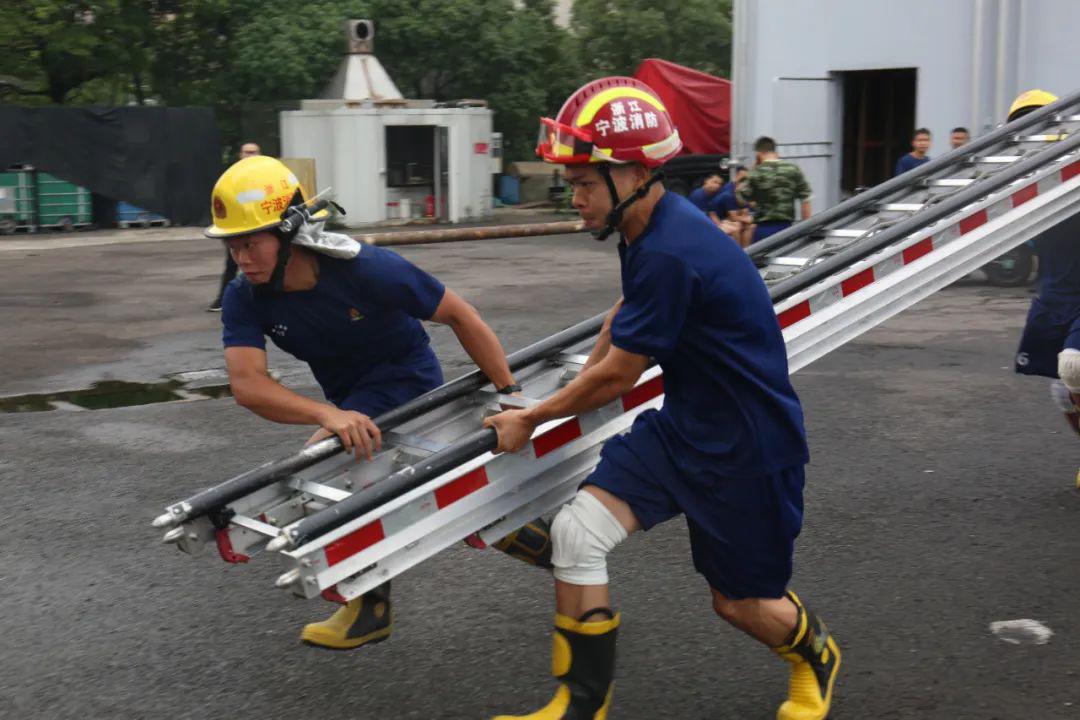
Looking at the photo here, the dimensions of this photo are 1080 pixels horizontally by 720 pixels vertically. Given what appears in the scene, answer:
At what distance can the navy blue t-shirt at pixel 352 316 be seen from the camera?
175 inches

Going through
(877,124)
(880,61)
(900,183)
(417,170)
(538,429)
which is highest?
(880,61)

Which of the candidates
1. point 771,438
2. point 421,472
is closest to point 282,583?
point 421,472

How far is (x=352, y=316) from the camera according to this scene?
15.0 ft

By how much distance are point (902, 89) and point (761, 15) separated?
3642mm

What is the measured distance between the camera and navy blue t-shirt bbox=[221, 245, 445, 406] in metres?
4.44

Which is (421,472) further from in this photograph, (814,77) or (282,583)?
(814,77)

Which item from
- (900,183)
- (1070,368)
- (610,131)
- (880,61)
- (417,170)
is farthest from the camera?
(417,170)

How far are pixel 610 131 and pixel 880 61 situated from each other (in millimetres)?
16182

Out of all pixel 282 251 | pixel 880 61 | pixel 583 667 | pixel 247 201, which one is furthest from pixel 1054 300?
pixel 880 61

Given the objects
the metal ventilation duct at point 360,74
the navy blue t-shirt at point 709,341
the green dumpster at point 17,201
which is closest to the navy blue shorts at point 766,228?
the navy blue t-shirt at point 709,341

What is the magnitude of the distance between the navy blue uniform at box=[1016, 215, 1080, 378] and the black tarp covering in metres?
21.9

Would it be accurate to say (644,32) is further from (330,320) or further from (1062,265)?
(330,320)

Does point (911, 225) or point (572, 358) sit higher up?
point (911, 225)

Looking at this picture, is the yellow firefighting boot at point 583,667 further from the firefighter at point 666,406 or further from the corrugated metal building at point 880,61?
the corrugated metal building at point 880,61
